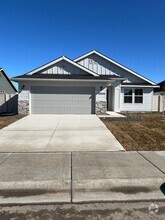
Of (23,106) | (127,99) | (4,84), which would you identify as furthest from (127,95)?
(4,84)

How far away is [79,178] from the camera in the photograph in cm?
409

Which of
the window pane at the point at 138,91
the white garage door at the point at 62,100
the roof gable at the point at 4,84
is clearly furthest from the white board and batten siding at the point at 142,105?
the roof gable at the point at 4,84

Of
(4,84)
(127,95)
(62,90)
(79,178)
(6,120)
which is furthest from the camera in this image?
(4,84)

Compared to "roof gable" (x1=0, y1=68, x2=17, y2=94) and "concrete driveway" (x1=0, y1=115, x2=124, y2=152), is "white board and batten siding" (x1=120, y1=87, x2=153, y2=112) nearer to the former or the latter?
"concrete driveway" (x1=0, y1=115, x2=124, y2=152)

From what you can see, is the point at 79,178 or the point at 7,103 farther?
the point at 7,103

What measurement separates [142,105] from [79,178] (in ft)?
57.1

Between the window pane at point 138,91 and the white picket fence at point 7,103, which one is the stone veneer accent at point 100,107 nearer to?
the window pane at point 138,91

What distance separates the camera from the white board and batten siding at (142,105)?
65.6 feet

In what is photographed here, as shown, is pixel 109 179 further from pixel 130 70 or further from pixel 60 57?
pixel 130 70

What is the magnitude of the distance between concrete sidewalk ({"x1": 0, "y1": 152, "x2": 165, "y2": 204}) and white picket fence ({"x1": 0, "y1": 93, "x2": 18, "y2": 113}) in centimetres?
1407

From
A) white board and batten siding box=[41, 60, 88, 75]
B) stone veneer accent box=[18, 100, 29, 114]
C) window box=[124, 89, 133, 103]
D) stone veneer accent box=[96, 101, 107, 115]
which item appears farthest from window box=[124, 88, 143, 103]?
stone veneer accent box=[18, 100, 29, 114]

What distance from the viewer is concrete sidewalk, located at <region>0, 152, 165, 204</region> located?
3.50 m

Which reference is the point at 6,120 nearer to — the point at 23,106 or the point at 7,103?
the point at 23,106

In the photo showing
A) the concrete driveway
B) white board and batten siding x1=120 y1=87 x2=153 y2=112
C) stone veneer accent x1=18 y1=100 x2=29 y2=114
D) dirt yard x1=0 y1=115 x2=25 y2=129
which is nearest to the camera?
the concrete driveway
